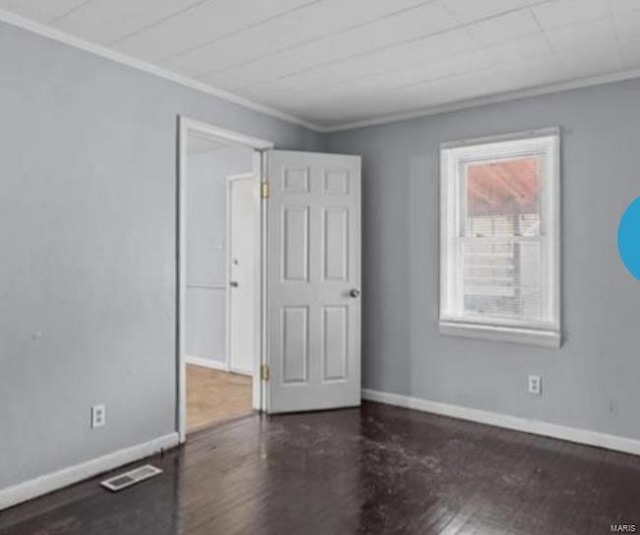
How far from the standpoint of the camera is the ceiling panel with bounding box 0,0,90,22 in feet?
7.90

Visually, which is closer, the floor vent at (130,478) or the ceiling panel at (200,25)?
the ceiling panel at (200,25)

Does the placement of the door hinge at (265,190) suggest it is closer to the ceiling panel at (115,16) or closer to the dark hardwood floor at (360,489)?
the ceiling panel at (115,16)

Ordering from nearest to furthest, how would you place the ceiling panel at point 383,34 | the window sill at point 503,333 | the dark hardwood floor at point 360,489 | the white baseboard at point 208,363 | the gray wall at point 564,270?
the dark hardwood floor at point 360,489 < the ceiling panel at point 383,34 < the gray wall at point 564,270 < the window sill at point 503,333 < the white baseboard at point 208,363

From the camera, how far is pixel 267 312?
4066mm

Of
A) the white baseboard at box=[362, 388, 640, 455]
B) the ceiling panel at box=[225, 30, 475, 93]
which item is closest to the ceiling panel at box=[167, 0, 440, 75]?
the ceiling panel at box=[225, 30, 475, 93]

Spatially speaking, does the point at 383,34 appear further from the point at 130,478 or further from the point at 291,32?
the point at 130,478

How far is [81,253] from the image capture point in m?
2.86

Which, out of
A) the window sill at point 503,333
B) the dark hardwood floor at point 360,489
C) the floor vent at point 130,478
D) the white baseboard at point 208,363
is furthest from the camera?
the white baseboard at point 208,363

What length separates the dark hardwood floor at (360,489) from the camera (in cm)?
238

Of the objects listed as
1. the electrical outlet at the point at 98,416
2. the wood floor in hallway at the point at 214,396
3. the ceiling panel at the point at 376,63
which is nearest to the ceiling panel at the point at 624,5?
the ceiling panel at the point at 376,63

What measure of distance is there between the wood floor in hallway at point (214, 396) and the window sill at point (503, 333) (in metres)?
1.75

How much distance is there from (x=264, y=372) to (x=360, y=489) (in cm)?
154

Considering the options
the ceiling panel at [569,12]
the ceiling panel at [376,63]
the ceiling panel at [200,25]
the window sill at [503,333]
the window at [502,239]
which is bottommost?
the window sill at [503,333]

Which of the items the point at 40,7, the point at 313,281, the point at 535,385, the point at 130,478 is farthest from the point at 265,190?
the point at 535,385
